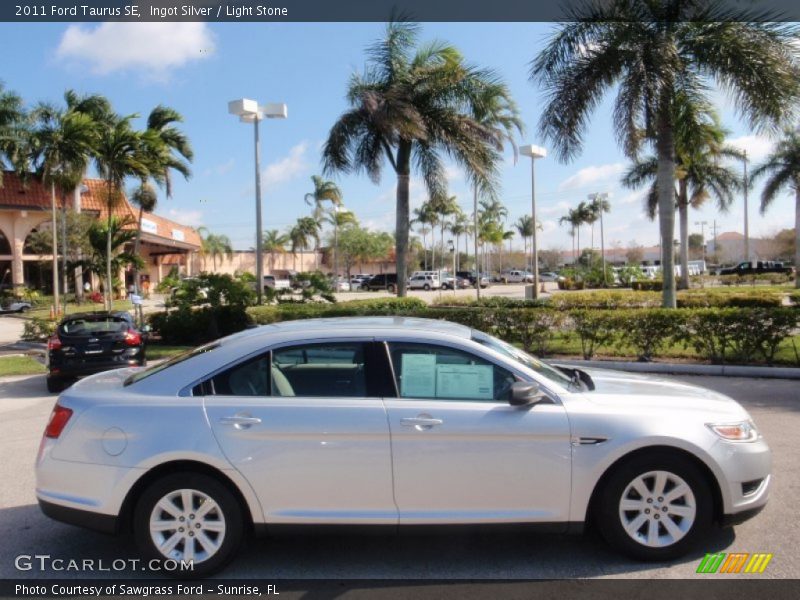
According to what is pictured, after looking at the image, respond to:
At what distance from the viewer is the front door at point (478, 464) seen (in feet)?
13.3

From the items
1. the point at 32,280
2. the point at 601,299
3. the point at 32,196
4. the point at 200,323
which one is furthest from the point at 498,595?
the point at 32,280

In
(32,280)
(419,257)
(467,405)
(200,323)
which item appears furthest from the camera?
(419,257)

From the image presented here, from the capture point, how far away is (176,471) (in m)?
4.07

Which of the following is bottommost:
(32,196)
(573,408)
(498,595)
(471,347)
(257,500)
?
(498,595)

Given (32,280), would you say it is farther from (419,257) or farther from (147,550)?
(419,257)

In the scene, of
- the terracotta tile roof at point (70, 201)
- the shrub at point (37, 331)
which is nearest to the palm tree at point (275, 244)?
the terracotta tile roof at point (70, 201)

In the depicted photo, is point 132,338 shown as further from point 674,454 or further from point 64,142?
point 64,142

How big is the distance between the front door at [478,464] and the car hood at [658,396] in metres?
0.46

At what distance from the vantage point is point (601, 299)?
23.2 m

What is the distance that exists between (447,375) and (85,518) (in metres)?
2.36

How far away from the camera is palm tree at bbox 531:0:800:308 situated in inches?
530

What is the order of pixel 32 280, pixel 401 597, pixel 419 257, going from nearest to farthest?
1. pixel 401 597
2. pixel 32 280
3. pixel 419 257

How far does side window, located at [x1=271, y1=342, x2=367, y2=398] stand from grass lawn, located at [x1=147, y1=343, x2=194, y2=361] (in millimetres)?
11405

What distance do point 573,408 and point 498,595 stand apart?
117 centimetres
